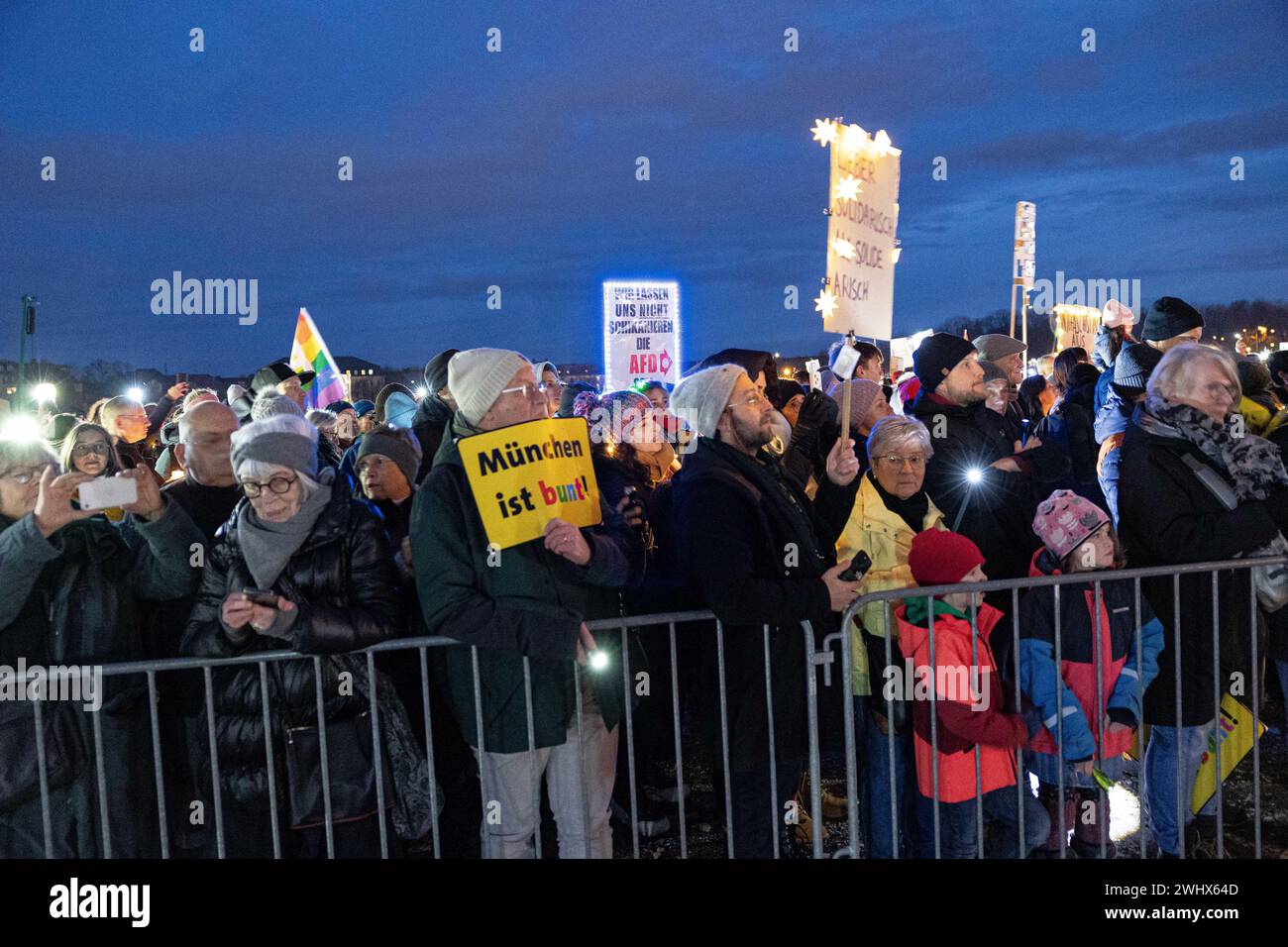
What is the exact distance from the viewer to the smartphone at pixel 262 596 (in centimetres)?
353

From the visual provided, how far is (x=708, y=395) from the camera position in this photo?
14.1 feet

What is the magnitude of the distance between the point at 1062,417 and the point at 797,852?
3.64 meters

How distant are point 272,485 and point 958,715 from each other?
2715 millimetres

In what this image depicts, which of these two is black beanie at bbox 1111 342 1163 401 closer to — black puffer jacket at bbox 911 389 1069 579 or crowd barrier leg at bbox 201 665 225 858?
black puffer jacket at bbox 911 389 1069 579

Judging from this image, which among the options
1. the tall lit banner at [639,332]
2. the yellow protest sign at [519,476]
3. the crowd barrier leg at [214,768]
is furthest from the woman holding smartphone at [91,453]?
the tall lit banner at [639,332]

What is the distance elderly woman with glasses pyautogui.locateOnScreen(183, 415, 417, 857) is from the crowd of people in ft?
0.04

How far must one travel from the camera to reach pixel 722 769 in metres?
4.34

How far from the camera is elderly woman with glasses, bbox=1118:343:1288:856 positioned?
14.4 ft

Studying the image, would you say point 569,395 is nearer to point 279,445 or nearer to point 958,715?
point 279,445

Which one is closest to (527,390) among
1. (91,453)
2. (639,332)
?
(91,453)

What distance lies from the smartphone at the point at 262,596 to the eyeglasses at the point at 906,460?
2666 mm

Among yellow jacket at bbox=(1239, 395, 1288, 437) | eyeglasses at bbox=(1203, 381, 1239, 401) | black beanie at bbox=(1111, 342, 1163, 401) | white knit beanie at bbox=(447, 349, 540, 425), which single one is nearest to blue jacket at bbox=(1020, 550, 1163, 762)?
eyeglasses at bbox=(1203, 381, 1239, 401)

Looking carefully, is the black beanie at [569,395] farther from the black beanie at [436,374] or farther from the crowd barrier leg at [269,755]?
the crowd barrier leg at [269,755]
